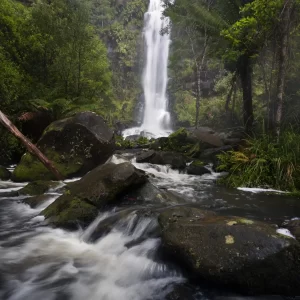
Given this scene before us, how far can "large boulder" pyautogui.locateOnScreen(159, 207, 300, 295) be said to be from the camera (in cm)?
300

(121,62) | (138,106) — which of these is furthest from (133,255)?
(121,62)

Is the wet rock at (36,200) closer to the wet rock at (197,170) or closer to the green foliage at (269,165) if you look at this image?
the green foliage at (269,165)

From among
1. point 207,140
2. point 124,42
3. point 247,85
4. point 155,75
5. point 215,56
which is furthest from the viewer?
point 124,42

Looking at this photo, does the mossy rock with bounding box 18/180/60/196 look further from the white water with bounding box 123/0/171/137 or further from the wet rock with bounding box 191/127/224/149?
the white water with bounding box 123/0/171/137

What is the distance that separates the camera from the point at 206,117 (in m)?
27.1

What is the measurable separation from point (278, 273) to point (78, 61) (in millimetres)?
14147

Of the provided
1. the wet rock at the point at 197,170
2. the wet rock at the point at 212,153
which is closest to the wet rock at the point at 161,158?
the wet rock at the point at 197,170

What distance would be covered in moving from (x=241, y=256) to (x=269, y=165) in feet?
18.1

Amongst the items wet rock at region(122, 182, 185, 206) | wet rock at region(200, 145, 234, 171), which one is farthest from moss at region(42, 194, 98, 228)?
wet rock at region(200, 145, 234, 171)

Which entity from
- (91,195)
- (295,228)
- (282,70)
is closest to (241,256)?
(295,228)

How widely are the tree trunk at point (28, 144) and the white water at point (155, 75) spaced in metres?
21.8

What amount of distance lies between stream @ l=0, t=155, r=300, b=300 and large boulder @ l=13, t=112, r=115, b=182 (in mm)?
2562

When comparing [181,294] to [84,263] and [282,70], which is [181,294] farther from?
[282,70]

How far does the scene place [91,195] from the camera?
17.6 feet
